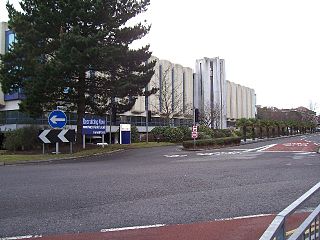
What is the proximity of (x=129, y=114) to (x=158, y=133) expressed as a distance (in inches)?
748

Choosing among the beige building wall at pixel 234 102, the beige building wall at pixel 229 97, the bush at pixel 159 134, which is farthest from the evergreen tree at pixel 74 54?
the beige building wall at pixel 234 102

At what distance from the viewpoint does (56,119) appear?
22.7 meters

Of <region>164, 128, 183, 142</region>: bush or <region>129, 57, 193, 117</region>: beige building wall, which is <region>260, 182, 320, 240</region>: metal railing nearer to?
<region>164, 128, 183, 142</region>: bush

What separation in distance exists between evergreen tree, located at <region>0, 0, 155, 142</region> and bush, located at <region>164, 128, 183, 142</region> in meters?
18.1

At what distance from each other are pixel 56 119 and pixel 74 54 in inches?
156

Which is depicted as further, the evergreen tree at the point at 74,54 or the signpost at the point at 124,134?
the signpost at the point at 124,134

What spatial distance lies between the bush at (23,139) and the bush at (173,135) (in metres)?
19.0

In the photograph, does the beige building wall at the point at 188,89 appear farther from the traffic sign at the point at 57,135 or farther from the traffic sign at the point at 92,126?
the traffic sign at the point at 57,135

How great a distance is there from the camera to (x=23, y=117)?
43.3 m

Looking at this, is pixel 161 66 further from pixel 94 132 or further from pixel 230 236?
pixel 230 236

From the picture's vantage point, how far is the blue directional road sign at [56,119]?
22453 mm

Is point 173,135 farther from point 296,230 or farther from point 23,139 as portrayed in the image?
point 296,230

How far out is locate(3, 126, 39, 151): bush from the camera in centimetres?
2980

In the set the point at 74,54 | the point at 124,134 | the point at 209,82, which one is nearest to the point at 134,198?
the point at 74,54
